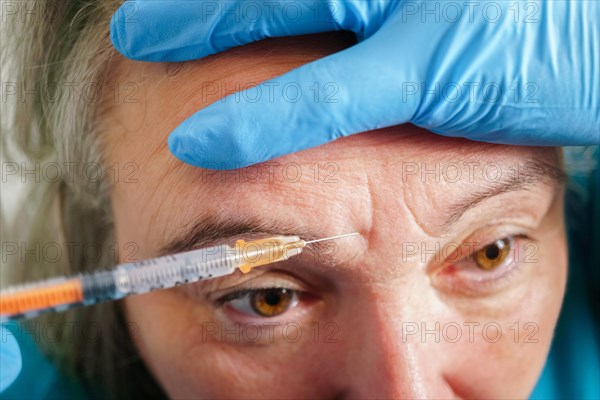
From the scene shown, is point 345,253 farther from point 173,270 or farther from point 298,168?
point 173,270

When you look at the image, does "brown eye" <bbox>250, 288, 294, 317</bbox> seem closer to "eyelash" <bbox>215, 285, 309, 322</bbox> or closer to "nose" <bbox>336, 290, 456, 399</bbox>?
"eyelash" <bbox>215, 285, 309, 322</bbox>

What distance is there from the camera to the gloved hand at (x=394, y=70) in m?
1.08

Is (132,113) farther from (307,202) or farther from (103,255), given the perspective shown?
(103,255)

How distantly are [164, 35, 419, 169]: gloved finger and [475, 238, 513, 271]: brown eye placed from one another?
351 mm

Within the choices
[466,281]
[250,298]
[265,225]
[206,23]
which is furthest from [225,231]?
[466,281]

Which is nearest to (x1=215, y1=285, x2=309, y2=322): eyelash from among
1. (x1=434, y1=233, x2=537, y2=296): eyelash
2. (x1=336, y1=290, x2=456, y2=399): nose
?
(x1=336, y1=290, x2=456, y2=399): nose

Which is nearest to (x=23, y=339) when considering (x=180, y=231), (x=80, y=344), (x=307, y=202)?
(x=80, y=344)

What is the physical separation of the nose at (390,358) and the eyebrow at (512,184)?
185 mm

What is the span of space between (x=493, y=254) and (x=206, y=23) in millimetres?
680

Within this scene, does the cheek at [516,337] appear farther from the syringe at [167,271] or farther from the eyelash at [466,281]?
the syringe at [167,271]

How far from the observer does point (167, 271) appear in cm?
110

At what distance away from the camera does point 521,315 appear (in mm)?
1330

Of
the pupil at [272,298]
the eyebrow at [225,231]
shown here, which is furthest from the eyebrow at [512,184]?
the pupil at [272,298]

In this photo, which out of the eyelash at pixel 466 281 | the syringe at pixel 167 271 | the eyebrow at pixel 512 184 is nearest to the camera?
the syringe at pixel 167 271
